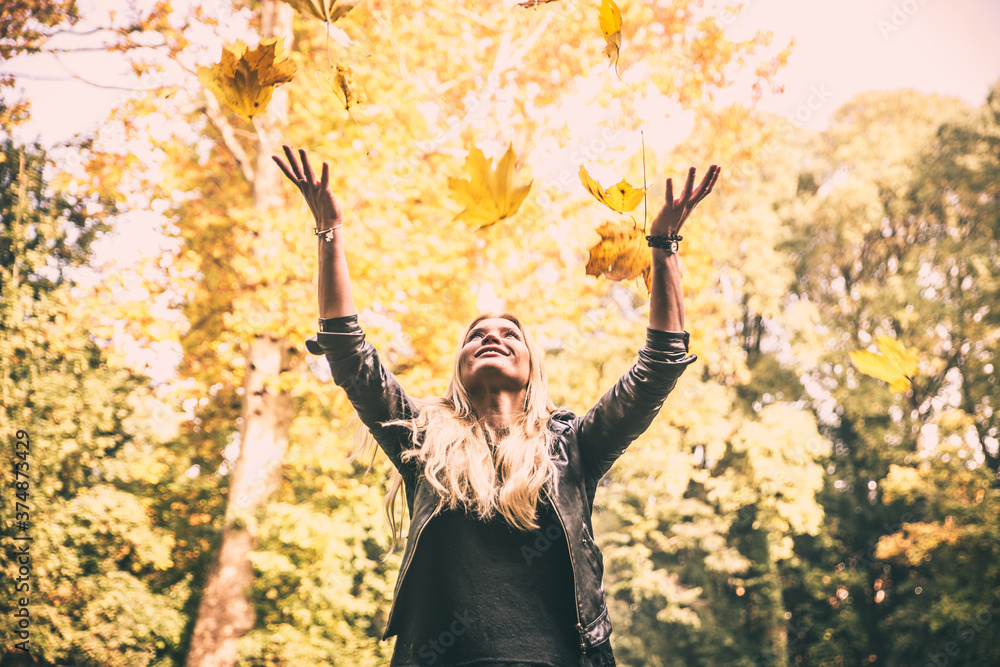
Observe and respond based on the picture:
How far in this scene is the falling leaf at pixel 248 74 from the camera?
160 cm

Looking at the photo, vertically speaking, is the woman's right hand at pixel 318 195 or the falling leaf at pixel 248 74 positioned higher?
the falling leaf at pixel 248 74

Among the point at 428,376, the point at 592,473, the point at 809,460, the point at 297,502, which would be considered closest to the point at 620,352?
the point at 809,460

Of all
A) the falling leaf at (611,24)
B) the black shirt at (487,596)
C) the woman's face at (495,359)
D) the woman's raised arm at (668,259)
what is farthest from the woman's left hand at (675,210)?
the black shirt at (487,596)

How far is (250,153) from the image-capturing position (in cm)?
702

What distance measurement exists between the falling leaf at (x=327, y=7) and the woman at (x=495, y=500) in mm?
471

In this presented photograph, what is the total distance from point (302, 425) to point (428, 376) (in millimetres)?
1451

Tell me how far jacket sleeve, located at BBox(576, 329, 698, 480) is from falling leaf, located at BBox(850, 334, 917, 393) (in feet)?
2.07

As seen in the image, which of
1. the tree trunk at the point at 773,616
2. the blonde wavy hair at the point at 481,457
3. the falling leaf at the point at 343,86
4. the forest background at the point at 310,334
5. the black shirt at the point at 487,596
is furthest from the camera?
the tree trunk at the point at 773,616

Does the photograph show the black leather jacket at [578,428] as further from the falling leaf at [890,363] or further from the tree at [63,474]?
the tree at [63,474]

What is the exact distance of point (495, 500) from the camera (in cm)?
156

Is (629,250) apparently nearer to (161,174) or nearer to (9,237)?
(161,174)

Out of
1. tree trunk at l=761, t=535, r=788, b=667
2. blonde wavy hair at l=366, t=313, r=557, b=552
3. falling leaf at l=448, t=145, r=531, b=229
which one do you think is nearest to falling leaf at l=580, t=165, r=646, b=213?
falling leaf at l=448, t=145, r=531, b=229

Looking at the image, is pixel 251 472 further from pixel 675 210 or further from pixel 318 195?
pixel 675 210

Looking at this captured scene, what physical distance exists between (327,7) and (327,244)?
692mm
